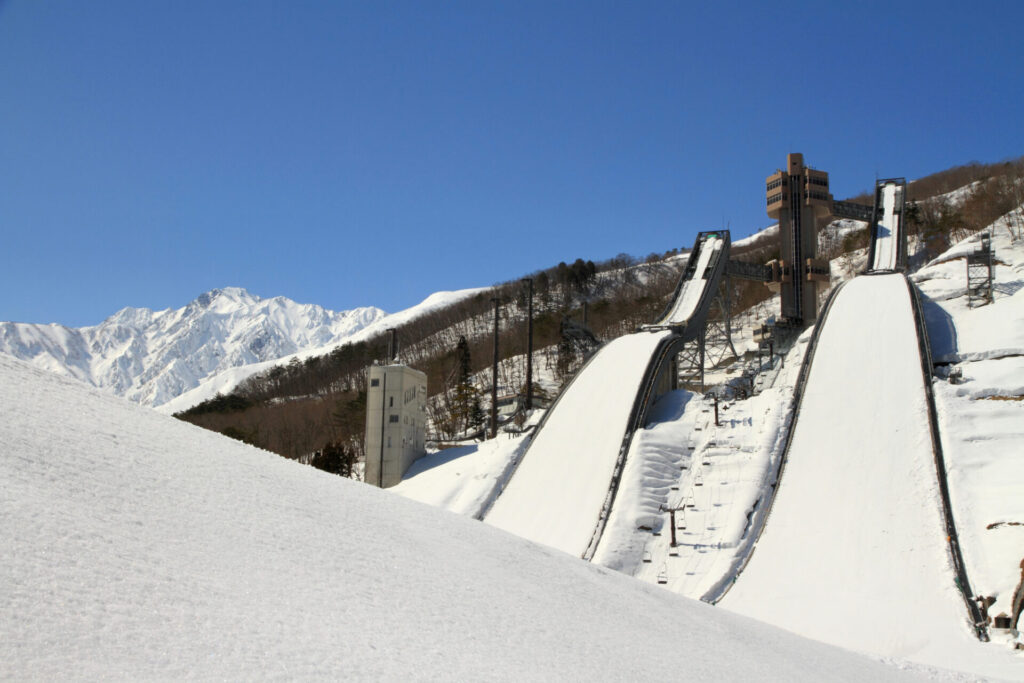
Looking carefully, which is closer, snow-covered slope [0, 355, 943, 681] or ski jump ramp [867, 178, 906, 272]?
snow-covered slope [0, 355, 943, 681]

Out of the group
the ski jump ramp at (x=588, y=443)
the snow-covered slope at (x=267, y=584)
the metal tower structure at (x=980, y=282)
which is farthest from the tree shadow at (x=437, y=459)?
the snow-covered slope at (x=267, y=584)

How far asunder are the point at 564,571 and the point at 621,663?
2078mm

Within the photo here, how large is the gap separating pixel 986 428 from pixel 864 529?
13.3 ft

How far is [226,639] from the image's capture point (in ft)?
14.8

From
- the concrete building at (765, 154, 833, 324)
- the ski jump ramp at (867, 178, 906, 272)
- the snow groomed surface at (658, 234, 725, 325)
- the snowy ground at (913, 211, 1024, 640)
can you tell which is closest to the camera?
the snowy ground at (913, 211, 1024, 640)

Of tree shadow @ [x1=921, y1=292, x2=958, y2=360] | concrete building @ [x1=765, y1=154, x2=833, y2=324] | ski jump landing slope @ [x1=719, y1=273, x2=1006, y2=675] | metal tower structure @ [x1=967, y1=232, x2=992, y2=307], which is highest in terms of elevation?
concrete building @ [x1=765, y1=154, x2=833, y2=324]

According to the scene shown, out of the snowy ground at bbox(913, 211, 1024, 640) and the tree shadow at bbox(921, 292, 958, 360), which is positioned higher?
the tree shadow at bbox(921, 292, 958, 360)

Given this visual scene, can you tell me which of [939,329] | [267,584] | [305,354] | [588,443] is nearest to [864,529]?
[588,443]

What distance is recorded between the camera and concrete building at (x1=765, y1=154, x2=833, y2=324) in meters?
35.0

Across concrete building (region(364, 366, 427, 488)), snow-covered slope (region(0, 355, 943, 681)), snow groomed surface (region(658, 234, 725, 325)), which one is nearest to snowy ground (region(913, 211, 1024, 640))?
snow-covered slope (region(0, 355, 943, 681))

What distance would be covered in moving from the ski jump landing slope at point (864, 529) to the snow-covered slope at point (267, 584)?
157 inches

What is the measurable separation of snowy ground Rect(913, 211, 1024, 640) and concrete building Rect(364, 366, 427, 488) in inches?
595

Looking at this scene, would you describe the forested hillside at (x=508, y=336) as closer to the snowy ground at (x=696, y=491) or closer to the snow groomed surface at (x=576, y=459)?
the snow groomed surface at (x=576, y=459)

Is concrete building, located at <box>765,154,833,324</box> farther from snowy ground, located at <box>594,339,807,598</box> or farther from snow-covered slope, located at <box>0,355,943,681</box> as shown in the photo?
snow-covered slope, located at <box>0,355,943,681</box>
